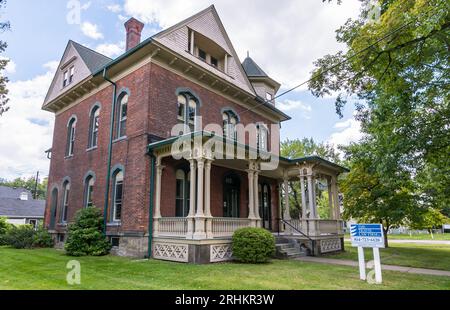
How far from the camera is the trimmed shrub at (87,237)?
11953mm

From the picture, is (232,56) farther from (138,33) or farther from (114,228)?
(114,228)

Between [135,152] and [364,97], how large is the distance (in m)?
9.17

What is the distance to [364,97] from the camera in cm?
1155

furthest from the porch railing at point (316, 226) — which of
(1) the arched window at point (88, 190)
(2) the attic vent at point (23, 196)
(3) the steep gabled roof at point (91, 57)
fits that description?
(2) the attic vent at point (23, 196)

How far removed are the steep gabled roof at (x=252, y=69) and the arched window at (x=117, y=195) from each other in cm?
1126

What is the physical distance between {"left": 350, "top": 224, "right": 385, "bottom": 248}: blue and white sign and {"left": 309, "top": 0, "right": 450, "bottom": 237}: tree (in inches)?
157

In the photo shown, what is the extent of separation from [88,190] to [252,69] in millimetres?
12761

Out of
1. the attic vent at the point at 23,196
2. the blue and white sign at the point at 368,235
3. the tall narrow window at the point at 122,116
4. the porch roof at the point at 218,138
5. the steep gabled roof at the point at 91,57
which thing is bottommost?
the blue and white sign at the point at 368,235

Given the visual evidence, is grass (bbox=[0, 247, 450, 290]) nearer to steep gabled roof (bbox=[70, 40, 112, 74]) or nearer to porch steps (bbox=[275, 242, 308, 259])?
porch steps (bbox=[275, 242, 308, 259])

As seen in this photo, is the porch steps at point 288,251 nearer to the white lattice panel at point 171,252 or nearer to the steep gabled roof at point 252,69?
the white lattice panel at point 171,252

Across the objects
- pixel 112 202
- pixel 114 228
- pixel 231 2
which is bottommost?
pixel 114 228

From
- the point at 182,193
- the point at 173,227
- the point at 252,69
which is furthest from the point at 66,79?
the point at 173,227

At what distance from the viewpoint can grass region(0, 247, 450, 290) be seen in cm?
668
